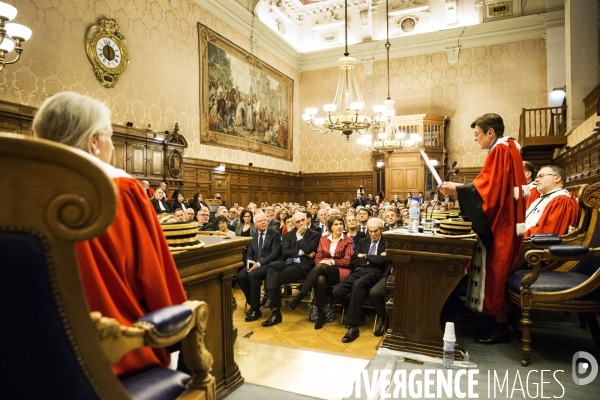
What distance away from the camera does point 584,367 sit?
2.58 m

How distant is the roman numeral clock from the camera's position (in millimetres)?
7406

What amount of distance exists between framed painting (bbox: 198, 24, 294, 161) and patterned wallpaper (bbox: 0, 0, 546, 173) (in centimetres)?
31

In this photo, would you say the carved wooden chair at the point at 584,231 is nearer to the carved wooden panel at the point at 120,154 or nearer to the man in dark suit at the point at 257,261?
the man in dark suit at the point at 257,261

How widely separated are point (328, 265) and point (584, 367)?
270cm

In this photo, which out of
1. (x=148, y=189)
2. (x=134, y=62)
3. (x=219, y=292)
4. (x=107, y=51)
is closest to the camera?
(x=219, y=292)

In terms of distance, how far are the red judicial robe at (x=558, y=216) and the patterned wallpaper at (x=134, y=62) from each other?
770 cm

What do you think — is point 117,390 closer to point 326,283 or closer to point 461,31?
point 326,283

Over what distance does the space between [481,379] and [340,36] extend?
46.4 feet

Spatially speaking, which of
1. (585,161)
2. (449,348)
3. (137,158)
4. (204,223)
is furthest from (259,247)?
(585,161)

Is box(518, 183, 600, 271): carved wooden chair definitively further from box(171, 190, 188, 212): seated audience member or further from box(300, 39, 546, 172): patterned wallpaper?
box(300, 39, 546, 172): patterned wallpaper

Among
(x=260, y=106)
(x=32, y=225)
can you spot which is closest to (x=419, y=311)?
(x=32, y=225)

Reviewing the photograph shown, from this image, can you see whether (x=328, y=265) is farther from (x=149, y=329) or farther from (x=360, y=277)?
(x=149, y=329)

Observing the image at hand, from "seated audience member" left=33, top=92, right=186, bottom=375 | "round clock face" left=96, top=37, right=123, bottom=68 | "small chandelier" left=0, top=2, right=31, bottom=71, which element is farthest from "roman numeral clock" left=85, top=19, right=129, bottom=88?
"seated audience member" left=33, top=92, right=186, bottom=375

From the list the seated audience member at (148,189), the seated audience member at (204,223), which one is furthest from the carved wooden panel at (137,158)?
the seated audience member at (204,223)
